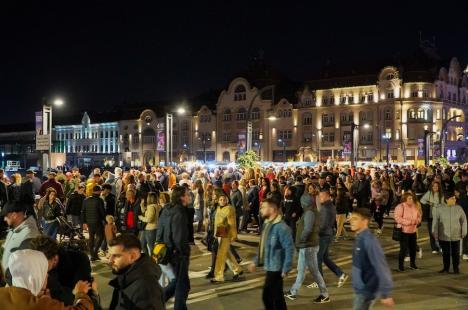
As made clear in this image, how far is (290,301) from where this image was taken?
8.79m

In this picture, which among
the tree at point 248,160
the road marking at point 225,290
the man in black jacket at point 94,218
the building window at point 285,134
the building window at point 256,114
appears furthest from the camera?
the building window at point 256,114

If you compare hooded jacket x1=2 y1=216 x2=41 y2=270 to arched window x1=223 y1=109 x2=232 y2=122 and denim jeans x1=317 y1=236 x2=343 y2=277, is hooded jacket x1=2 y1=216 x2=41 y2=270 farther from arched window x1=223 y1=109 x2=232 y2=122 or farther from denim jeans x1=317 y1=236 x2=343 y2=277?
arched window x1=223 y1=109 x2=232 y2=122

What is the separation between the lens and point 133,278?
4359 mm

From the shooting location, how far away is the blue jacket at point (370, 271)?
598cm

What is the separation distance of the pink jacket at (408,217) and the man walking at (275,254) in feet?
15.3

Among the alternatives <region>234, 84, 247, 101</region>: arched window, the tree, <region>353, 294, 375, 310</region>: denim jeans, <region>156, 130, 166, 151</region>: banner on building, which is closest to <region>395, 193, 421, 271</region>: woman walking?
<region>353, 294, 375, 310</region>: denim jeans

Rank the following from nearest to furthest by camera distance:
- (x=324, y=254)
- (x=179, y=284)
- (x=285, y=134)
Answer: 1. (x=179, y=284)
2. (x=324, y=254)
3. (x=285, y=134)

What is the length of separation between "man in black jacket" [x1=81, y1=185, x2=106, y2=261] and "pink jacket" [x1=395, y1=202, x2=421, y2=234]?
624cm

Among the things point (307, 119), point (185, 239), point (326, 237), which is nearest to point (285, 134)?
point (307, 119)

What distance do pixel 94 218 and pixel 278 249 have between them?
6.26 metres

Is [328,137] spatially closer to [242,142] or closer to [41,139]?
[242,142]

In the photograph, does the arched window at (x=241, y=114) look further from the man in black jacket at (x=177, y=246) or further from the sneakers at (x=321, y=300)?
the man in black jacket at (x=177, y=246)

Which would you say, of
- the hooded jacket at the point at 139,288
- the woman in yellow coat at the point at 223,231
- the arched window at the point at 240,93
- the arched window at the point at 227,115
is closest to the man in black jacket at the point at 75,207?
the woman in yellow coat at the point at 223,231

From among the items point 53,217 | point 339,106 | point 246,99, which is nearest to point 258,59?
point 246,99
